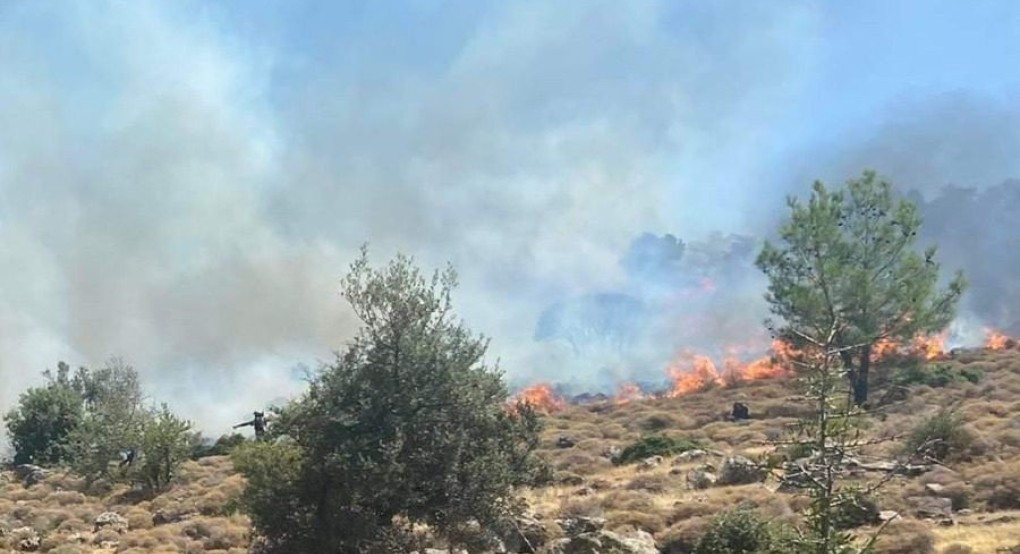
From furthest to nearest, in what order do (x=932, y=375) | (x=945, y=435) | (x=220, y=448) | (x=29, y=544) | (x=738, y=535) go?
(x=220, y=448) < (x=932, y=375) < (x=945, y=435) < (x=29, y=544) < (x=738, y=535)

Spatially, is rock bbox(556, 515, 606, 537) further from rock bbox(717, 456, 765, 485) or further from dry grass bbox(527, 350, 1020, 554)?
rock bbox(717, 456, 765, 485)

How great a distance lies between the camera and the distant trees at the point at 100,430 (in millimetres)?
44000

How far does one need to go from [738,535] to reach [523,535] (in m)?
6.26

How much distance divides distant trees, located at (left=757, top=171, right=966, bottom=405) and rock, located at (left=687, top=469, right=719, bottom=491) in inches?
656

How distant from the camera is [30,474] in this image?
2306 inches

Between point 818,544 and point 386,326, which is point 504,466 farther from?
point 818,544

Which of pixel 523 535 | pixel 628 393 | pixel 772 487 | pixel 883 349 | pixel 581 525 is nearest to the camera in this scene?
pixel 523 535

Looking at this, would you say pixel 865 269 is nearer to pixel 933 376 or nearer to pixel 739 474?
pixel 933 376

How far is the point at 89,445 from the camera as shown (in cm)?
5166

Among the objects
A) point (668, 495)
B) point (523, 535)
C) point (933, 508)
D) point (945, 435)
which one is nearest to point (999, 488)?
point (933, 508)

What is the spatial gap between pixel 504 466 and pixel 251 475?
250 inches

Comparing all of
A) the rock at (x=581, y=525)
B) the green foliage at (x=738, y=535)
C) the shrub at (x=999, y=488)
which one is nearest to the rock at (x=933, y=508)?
the shrub at (x=999, y=488)

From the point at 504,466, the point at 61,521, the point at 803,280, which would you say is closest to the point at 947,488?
the point at 504,466

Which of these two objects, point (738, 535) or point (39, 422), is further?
point (39, 422)
